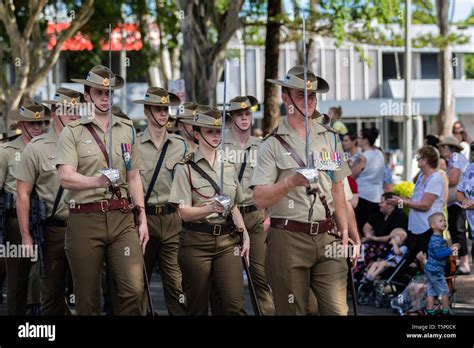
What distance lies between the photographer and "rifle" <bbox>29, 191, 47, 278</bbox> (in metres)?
10.4

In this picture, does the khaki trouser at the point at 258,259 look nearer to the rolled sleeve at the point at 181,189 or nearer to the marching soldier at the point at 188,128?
the marching soldier at the point at 188,128

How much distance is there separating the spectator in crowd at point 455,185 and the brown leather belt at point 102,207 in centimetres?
699

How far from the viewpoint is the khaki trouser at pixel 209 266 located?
9.45 meters

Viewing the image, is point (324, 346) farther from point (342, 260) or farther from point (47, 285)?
point (47, 285)

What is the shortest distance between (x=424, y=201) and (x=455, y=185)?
7.82 ft

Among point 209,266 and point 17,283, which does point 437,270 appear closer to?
point 209,266

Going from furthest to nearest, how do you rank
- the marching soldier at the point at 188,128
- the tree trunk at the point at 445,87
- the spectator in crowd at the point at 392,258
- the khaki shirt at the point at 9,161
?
the tree trunk at the point at 445,87, the spectator in crowd at the point at 392,258, the marching soldier at the point at 188,128, the khaki shirt at the point at 9,161

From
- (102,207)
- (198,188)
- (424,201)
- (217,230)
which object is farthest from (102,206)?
(424,201)

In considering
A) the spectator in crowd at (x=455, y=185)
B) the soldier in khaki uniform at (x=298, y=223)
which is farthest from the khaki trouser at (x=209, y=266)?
the spectator in crowd at (x=455, y=185)

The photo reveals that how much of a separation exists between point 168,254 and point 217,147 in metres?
1.69

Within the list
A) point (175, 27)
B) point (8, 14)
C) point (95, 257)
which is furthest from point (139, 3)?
point (95, 257)

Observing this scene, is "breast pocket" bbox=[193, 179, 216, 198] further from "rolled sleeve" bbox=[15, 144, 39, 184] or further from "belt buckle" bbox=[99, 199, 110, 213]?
"rolled sleeve" bbox=[15, 144, 39, 184]

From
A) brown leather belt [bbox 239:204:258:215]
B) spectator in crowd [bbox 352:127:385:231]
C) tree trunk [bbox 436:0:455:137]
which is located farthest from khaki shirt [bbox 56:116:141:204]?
tree trunk [bbox 436:0:455:137]

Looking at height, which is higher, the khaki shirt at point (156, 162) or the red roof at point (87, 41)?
the red roof at point (87, 41)
